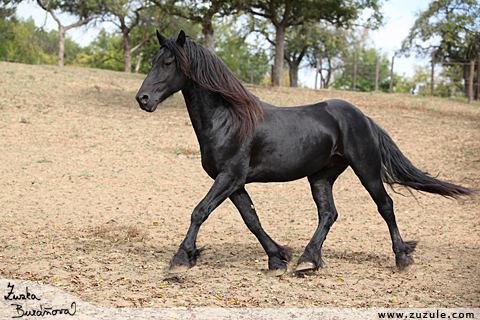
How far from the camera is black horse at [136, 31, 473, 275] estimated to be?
3994 millimetres

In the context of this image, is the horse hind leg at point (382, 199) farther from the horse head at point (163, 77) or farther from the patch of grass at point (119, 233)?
the patch of grass at point (119, 233)

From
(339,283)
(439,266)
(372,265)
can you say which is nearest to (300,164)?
(339,283)

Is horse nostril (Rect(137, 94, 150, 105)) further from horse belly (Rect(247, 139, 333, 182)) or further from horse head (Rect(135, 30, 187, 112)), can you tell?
horse belly (Rect(247, 139, 333, 182))

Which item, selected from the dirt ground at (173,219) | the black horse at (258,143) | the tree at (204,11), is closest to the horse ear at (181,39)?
the black horse at (258,143)

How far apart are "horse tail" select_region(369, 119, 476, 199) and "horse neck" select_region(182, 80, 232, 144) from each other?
1885mm

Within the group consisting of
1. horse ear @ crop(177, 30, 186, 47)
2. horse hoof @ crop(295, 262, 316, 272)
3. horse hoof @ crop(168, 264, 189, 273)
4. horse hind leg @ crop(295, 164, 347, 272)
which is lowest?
horse hoof @ crop(295, 262, 316, 272)

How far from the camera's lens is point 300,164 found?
439 centimetres

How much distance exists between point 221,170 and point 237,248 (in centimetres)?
174

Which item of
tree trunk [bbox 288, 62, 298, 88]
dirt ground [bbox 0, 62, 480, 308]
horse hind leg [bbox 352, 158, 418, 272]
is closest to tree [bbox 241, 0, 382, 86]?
dirt ground [bbox 0, 62, 480, 308]

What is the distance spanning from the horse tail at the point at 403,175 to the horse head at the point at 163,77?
7.81ft

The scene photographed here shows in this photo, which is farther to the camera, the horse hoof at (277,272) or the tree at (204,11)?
the tree at (204,11)

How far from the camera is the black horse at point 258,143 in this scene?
13.1ft

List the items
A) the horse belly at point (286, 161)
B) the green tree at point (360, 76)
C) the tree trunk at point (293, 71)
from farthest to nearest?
the green tree at point (360, 76) < the tree trunk at point (293, 71) < the horse belly at point (286, 161)

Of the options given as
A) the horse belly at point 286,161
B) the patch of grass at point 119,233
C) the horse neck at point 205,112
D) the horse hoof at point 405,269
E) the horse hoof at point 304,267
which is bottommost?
the patch of grass at point 119,233
